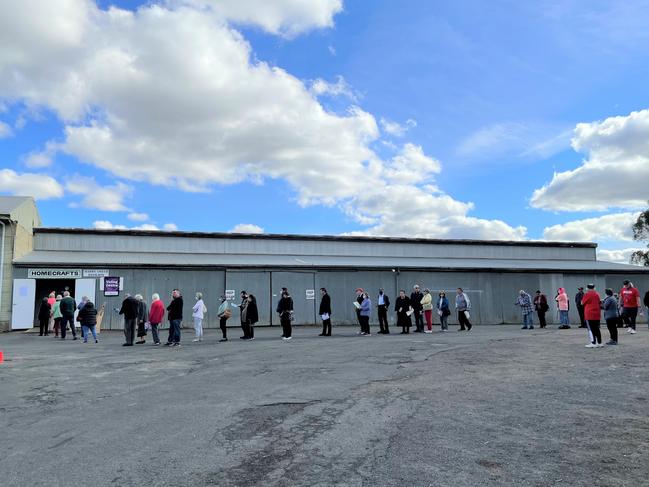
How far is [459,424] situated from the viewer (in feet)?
19.1

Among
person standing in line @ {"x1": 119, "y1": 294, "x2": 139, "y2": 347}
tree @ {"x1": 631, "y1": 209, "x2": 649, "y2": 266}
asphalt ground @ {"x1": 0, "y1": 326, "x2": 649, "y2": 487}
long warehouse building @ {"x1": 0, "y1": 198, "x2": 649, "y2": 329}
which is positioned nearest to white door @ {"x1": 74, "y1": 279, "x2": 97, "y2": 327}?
long warehouse building @ {"x1": 0, "y1": 198, "x2": 649, "y2": 329}

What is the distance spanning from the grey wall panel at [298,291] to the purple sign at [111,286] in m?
7.06

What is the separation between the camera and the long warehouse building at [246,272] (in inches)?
886

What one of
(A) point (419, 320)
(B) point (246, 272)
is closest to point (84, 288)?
(B) point (246, 272)

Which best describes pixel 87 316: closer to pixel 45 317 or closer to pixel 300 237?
pixel 45 317

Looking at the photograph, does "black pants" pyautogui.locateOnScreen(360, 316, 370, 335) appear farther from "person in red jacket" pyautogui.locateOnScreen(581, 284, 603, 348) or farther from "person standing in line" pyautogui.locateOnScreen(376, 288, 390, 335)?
"person in red jacket" pyautogui.locateOnScreen(581, 284, 603, 348)

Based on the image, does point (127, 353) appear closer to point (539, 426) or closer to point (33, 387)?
point (33, 387)

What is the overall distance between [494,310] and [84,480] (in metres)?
26.0

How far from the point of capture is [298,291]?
25.0 m

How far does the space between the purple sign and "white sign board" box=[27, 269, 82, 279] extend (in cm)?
117

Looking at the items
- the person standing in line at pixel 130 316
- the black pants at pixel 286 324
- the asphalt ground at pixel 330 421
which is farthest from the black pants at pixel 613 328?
the person standing in line at pixel 130 316

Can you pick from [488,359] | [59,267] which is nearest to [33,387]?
[488,359]

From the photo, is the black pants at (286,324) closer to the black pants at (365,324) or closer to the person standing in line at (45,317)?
the black pants at (365,324)

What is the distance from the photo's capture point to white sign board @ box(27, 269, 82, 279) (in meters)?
22.2
